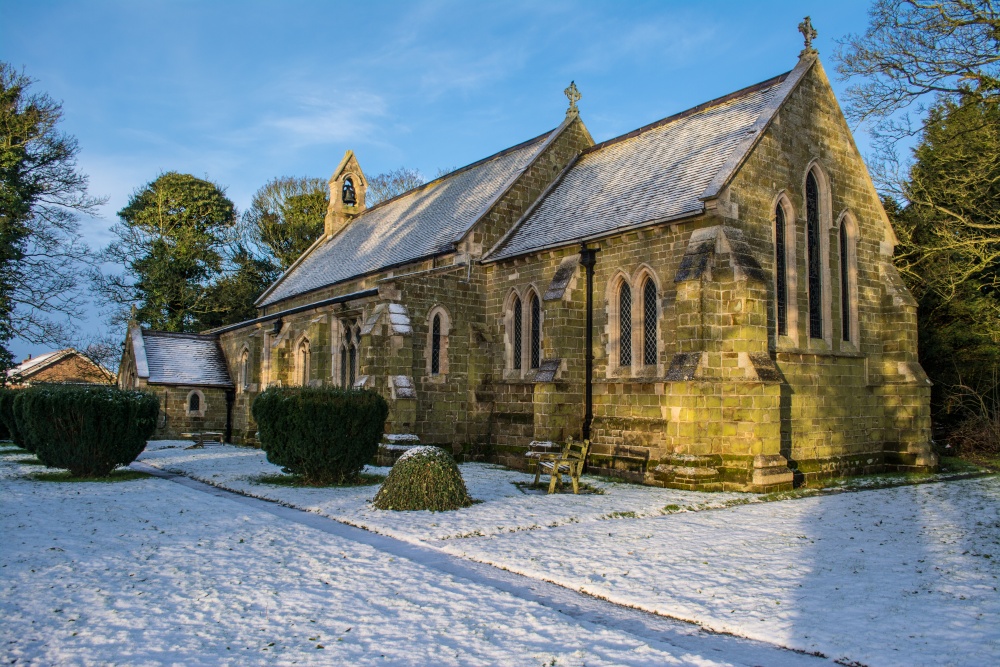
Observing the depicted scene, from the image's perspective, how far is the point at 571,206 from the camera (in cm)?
2142

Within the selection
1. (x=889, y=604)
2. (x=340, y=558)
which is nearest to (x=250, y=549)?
(x=340, y=558)

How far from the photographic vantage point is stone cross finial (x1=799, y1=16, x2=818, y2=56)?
18109 millimetres

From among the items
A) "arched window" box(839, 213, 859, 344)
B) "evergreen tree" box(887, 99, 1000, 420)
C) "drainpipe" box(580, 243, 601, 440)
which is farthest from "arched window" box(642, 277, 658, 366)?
"evergreen tree" box(887, 99, 1000, 420)

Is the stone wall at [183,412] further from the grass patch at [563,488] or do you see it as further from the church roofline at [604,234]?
the grass patch at [563,488]

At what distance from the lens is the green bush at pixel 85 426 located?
54.2ft

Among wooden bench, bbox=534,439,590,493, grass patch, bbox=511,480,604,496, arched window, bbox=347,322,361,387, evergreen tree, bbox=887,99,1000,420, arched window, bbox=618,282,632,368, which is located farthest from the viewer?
arched window, bbox=347,322,361,387

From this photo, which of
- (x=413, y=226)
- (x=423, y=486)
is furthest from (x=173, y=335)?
(x=423, y=486)

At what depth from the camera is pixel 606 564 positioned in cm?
888

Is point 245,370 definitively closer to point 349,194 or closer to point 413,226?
point 413,226

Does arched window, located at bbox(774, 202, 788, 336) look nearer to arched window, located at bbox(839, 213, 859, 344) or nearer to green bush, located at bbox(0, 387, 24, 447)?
arched window, located at bbox(839, 213, 859, 344)

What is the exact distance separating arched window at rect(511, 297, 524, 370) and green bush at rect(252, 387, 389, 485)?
20.1 ft

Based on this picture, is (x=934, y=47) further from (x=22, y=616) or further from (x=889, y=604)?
(x=22, y=616)

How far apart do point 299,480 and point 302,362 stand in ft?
38.6

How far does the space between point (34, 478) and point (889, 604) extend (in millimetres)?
17716
